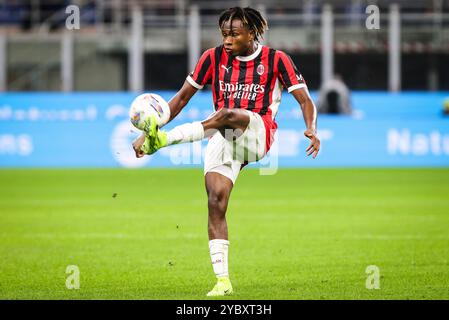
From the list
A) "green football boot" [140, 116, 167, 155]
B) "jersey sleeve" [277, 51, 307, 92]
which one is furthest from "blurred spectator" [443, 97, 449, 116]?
"green football boot" [140, 116, 167, 155]

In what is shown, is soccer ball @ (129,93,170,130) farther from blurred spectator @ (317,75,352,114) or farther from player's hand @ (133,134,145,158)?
blurred spectator @ (317,75,352,114)

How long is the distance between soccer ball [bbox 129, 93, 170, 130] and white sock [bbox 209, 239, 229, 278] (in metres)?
1.10

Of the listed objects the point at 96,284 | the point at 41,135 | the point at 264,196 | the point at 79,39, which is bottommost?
the point at 96,284

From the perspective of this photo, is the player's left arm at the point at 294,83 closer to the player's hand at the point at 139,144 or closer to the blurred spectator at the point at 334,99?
the player's hand at the point at 139,144

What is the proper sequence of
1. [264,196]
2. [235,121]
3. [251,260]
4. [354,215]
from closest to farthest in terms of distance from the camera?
[235,121], [251,260], [354,215], [264,196]

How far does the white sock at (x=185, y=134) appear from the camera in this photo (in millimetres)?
7977

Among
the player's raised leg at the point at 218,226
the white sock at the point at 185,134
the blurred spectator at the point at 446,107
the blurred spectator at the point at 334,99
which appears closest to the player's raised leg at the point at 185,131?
the white sock at the point at 185,134

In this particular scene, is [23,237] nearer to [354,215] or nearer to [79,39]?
[354,215]

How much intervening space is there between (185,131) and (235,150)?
0.73 m

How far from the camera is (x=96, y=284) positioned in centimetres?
919

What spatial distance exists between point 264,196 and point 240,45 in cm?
988

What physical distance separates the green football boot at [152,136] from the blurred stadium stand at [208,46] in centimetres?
1697

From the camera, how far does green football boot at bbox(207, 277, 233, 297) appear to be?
27.1 ft

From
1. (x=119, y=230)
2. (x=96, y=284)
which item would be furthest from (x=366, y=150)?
(x=96, y=284)
